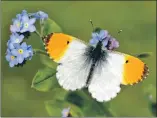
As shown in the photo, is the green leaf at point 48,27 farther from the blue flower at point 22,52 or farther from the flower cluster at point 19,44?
the blue flower at point 22,52

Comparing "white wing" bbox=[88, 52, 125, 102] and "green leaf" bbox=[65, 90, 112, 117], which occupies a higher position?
"white wing" bbox=[88, 52, 125, 102]

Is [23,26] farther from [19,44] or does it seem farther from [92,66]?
[92,66]

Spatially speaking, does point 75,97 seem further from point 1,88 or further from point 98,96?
point 1,88

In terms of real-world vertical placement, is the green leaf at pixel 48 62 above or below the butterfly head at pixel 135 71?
below

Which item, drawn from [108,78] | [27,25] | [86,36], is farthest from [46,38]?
[86,36]

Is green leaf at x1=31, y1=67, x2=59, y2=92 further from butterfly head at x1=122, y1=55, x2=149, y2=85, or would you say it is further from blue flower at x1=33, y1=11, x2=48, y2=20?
butterfly head at x1=122, y1=55, x2=149, y2=85

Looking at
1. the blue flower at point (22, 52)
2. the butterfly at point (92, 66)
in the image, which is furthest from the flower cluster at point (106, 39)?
the blue flower at point (22, 52)

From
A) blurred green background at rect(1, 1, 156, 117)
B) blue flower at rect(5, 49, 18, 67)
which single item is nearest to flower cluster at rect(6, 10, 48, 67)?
blue flower at rect(5, 49, 18, 67)
